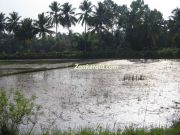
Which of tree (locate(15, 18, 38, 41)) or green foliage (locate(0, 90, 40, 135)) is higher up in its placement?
tree (locate(15, 18, 38, 41))

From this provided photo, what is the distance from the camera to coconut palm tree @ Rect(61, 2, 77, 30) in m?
65.1

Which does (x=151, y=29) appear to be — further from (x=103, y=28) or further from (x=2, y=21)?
(x=2, y=21)

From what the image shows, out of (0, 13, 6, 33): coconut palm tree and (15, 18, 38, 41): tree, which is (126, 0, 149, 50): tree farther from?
(0, 13, 6, 33): coconut palm tree

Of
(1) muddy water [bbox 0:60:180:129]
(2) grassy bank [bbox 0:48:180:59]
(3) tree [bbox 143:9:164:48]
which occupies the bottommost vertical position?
(1) muddy water [bbox 0:60:180:129]

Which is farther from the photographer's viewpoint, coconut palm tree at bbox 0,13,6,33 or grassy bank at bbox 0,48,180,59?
coconut palm tree at bbox 0,13,6,33

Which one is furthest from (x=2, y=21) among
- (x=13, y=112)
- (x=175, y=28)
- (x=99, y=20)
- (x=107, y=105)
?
(x=13, y=112)

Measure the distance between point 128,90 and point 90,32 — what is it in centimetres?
4581

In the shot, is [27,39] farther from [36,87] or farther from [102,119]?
[102,119]

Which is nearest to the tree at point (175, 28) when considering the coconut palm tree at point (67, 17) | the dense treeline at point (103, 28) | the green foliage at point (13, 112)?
the dense treeline at point (103, 28)

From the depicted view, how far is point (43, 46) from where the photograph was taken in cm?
7062

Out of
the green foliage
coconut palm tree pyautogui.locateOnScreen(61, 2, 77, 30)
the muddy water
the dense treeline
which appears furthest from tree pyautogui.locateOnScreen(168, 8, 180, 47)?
the green foliage

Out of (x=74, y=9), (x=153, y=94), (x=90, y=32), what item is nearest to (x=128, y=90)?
(x=153, y=94)

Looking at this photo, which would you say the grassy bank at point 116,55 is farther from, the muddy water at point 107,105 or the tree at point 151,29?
the muddy water at point 107,105

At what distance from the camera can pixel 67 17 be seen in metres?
65.1
